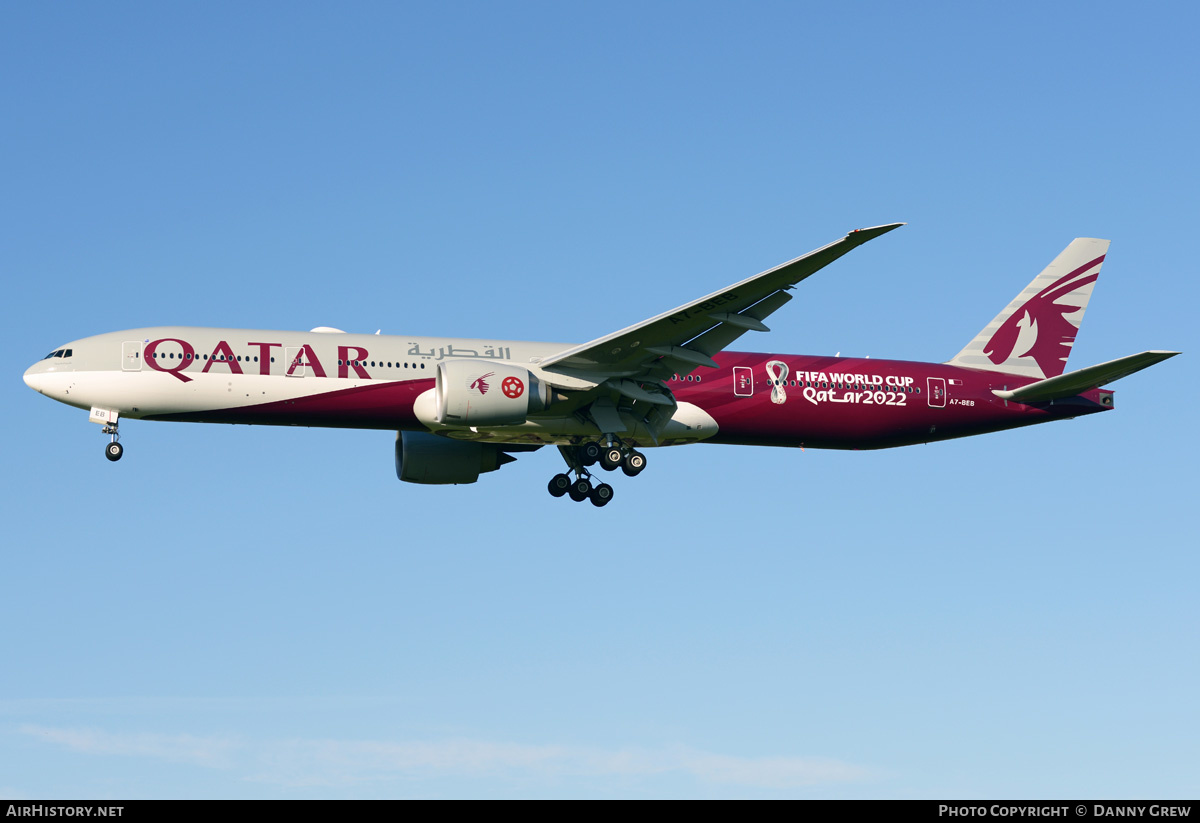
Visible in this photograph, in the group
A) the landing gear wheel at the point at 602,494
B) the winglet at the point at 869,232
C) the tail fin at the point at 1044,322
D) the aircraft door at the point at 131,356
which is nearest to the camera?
the winglet at the point at 869,232

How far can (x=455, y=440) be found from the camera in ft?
131

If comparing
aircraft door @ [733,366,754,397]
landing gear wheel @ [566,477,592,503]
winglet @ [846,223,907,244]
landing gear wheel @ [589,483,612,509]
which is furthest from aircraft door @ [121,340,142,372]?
winglet @ [846,223,907,244]

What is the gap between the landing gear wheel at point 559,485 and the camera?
38.8 m

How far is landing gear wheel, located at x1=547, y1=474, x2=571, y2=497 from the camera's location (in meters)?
38.8

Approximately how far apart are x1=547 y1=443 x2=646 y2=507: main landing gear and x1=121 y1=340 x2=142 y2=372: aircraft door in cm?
1176

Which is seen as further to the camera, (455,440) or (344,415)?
(455,440)

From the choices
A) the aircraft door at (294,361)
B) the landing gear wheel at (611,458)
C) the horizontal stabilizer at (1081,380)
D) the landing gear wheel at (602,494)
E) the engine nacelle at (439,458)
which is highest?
the aircraft door at (294,361)

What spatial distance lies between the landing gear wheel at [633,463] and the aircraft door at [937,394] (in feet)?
29.1

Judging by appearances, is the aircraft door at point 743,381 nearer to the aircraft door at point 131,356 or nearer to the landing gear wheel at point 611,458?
the landing gear wheel at point 611,458

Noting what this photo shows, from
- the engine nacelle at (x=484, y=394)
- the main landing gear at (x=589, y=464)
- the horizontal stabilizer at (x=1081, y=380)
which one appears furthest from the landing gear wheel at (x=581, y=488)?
the horizontal stabilizer at (x=1081, y=380)
